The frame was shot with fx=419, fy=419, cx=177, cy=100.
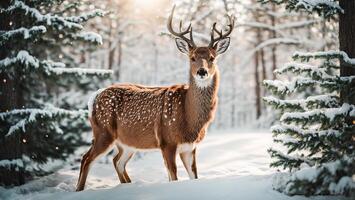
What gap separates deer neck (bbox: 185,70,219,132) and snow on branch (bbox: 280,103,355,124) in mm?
1503

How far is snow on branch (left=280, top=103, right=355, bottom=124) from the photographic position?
15.9 ft

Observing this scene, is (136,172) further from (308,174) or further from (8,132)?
(308,174)

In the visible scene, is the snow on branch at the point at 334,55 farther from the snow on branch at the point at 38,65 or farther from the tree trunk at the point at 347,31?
the snow on branch at the point at 38,65

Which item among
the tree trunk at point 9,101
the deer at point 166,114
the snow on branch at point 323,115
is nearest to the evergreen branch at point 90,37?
the deer at point 166,114

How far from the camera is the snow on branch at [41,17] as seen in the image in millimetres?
7793

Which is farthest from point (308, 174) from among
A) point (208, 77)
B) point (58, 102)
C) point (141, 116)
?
point (58, 102)

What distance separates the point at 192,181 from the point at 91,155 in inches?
97.1

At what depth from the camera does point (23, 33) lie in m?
7.75

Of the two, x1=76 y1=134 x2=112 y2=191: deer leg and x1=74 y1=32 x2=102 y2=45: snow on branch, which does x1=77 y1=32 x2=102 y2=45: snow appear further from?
x1=76 y1=134 x2=112 y2=191: deer leg

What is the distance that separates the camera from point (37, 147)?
31.2 feet

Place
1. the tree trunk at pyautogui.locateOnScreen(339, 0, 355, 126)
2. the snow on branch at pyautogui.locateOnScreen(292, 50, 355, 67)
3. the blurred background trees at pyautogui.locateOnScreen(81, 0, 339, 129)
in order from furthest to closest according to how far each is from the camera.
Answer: the blurred background trees at pyautogui.locateOnScreen(81, 0, 339, 129), the tree trunk at pyautogui.locateOnScreen(339, 0, 355, 126), the snow on branch at pyautogui.locateOnScreen(292, 50, 355, 67)

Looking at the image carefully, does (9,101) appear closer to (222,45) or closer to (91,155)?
(91,155)

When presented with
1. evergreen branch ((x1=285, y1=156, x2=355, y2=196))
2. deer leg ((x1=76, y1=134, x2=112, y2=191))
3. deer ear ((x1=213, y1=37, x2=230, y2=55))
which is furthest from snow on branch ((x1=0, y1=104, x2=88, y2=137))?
evergreen branch ((x1=285, y1=156, x2=355, y2=196))

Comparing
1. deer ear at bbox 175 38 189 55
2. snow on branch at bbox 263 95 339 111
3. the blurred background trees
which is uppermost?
the blurred background trees
